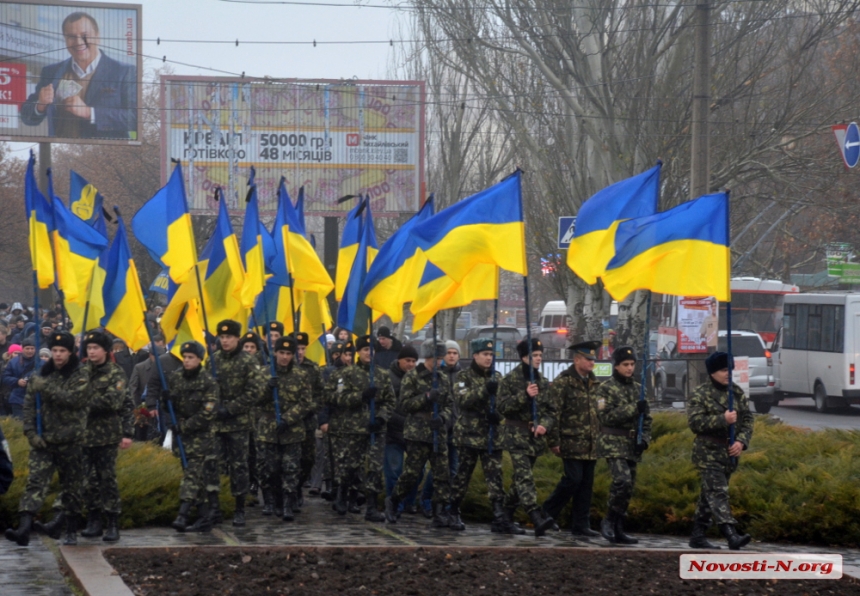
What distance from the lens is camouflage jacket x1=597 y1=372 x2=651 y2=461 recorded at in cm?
999

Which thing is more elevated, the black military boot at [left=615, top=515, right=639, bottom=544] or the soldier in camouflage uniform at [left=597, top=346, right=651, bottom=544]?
the soldier in camouflage uniform at [left=597, top=346, right=651, bottom=544]

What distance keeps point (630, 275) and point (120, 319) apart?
15.6 ft

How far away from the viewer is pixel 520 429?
10.4 meters

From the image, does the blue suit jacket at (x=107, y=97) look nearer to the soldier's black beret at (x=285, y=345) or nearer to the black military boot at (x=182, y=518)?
the soldier's black beret at (x=285, y=345)

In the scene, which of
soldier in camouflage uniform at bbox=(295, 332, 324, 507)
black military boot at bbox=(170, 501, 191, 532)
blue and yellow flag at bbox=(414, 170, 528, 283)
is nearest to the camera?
black military boot at bbox=(170, 501, 191, 532)

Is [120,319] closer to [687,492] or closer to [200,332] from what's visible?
[200,332]

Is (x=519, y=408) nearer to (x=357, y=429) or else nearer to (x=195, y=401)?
(x=357, y=429)

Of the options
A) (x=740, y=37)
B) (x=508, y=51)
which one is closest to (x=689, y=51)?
(x=740, y=37)

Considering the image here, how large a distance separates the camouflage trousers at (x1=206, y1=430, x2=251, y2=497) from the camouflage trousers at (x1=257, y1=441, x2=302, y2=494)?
45cm

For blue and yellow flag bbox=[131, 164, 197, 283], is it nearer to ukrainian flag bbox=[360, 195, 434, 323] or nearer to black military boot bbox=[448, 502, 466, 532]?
ukrainian flag bbox=[360, 195, 434, 323]

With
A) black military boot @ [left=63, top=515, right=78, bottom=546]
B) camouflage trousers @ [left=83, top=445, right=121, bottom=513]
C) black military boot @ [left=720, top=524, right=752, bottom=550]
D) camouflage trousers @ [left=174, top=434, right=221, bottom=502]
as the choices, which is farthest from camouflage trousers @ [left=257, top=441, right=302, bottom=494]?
black military boot @ [left=720, top=524, right=752, bottom=550]

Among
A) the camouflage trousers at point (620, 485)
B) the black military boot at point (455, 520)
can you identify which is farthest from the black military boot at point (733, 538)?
the black military boot at point (455, 520)

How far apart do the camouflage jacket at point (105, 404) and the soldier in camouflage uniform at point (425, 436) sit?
8.54 ft

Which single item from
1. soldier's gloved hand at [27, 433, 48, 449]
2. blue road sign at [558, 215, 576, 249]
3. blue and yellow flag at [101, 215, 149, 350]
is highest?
blue road sign at [558, 215, 576, 249]
